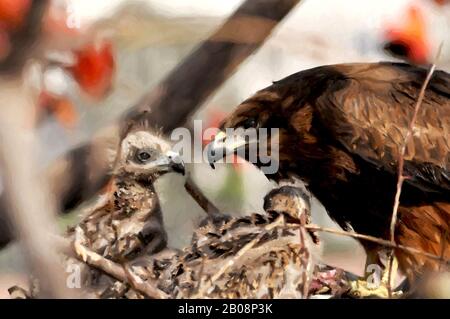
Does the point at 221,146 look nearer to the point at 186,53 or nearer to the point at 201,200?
the point at 201,200

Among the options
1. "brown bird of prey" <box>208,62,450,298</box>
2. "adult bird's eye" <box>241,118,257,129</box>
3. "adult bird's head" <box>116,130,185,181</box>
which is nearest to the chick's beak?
"adult bird's head" <box>116,130,185,181</box>

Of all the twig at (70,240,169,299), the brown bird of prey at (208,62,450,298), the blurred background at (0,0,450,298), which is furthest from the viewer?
the brown bird of prey at (208,62,450,298)

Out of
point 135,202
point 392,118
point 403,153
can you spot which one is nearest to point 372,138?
point 392,118

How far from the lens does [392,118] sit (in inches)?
86.6

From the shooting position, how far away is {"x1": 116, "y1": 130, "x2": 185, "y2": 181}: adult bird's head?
187 cm

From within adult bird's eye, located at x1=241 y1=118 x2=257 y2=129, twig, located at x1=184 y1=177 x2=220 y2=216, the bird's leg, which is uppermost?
adult bird's eye, located at x1=241 y1=118 x2=257 y2=129

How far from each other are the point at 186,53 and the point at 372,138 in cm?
73

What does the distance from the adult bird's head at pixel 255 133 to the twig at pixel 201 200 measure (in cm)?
9

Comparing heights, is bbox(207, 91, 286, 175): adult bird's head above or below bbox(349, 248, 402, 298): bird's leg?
above

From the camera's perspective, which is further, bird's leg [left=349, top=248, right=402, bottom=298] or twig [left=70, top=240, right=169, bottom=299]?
bird's leg [left=349, top=248, right=402, bottom=298]

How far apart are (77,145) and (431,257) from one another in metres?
0.88

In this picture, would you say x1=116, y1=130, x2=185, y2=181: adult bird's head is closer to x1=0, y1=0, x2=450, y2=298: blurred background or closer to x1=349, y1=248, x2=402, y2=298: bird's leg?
x1=0, y1=0, x2=450, y2=298: blurred background

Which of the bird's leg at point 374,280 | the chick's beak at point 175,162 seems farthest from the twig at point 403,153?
the chick's beak at point 175,162
